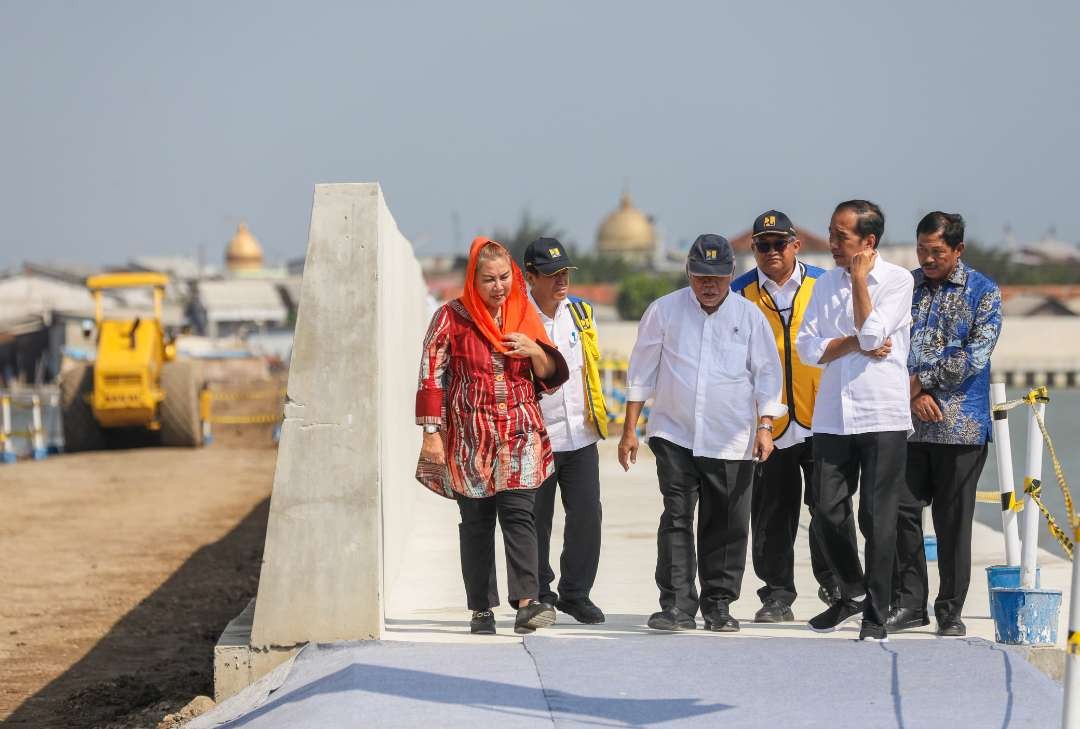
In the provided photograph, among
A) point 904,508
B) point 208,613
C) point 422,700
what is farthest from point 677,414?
point 208,613

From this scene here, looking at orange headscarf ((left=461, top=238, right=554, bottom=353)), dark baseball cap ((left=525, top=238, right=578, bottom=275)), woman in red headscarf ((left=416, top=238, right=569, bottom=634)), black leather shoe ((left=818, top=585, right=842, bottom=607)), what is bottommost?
black leather shoe ((left=818, top=585, right=842, bottom=607))

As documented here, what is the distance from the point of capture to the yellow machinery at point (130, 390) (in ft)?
81.5

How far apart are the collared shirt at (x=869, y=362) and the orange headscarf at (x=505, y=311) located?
1.09 meters

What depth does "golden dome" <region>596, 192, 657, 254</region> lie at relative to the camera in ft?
488

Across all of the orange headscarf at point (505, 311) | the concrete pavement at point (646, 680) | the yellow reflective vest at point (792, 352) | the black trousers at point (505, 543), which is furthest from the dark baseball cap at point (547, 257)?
the concrete pavement at point (646, 680)

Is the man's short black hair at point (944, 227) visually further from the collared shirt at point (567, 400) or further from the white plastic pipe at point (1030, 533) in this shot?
the collared shirt at point (567, 400)

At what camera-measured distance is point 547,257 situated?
281 inches

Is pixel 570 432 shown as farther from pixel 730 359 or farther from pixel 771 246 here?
pixel 771 246

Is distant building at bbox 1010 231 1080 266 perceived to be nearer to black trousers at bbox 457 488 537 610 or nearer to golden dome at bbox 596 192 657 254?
golden dome at bbox 596 192 657 254

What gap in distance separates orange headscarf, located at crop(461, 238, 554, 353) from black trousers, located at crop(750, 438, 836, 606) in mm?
1297

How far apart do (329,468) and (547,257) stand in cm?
139

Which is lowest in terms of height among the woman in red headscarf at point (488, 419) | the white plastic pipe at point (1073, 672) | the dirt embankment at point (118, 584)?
the dirt embankment at point (118, 584)

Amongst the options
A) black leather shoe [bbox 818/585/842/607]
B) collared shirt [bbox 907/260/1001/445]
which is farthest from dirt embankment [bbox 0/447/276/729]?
collared shirt [bbox 907/260/1001/445]

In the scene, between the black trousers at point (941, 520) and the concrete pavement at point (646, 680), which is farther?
the black trousers at point (941, 520)
